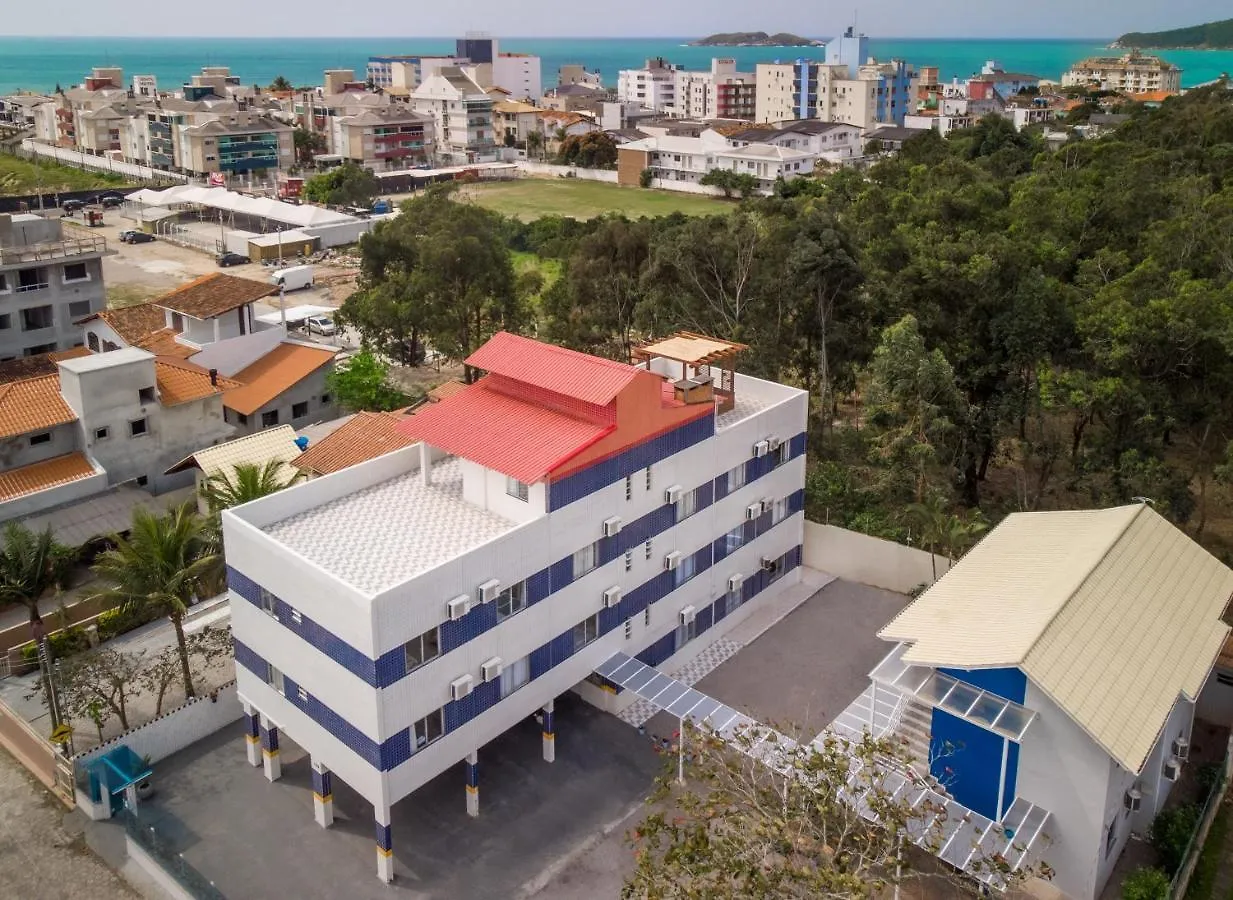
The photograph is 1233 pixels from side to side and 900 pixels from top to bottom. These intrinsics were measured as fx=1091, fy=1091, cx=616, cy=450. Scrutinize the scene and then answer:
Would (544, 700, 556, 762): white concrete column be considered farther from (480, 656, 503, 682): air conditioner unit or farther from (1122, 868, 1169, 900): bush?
(1122, 868, 1169, 900): bush

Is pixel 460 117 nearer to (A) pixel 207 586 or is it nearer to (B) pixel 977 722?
(A) pixel 207 586

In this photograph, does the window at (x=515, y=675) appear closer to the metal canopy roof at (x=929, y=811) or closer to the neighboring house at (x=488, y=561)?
the neighboring house at (x=488, y=561)

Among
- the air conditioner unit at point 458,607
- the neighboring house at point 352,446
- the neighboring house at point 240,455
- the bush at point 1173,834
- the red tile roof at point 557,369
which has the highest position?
the red tile roof at point 557,369

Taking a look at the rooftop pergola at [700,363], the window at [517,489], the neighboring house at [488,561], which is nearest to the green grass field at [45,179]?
the rooftop pergola at [700,363]

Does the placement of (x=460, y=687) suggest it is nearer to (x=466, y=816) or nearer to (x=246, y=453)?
(x=466, y=816)

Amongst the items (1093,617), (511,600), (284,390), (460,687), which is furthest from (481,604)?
(284,390)

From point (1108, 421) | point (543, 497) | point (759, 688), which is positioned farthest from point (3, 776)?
point (1108, 421)
